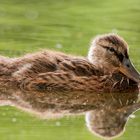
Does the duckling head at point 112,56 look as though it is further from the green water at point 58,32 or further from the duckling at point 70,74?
the green water at point 58,32

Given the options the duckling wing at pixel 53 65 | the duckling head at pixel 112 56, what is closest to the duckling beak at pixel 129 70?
the duckling head at pixel 112 56

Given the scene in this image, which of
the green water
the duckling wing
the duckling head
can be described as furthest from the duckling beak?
the green water

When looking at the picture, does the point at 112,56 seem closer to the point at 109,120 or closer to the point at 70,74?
the point at 70,74

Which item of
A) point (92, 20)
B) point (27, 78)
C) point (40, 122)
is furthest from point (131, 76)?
point (92, 20)

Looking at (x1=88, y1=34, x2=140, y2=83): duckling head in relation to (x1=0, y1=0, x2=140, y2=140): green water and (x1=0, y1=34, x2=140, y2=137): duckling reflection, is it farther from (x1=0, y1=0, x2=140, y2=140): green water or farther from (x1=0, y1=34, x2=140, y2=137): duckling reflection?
(x1=0, y1=0, x2=140, y2=140): green water

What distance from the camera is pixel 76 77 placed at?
464 inches

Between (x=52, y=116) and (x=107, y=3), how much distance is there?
8.56 m

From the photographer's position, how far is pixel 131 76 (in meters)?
12.0

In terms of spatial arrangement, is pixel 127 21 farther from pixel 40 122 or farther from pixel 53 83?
pixel 40 122

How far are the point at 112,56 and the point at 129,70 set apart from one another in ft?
1.12

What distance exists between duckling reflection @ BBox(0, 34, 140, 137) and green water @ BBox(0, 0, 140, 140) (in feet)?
2.48

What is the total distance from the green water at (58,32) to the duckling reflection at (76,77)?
756mm

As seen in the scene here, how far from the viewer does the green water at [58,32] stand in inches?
386

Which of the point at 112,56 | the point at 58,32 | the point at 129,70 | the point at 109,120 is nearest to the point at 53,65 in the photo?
the point at 112,56
